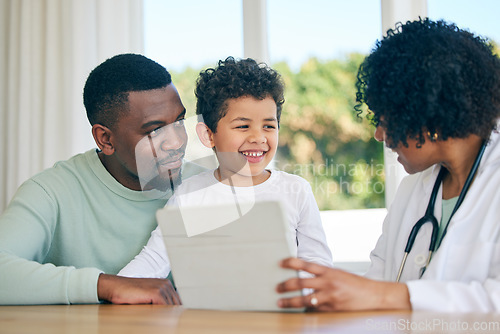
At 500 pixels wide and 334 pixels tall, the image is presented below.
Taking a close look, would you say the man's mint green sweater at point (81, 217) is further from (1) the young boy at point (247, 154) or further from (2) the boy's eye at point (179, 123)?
(2) the boy's eye at point (179, 123)

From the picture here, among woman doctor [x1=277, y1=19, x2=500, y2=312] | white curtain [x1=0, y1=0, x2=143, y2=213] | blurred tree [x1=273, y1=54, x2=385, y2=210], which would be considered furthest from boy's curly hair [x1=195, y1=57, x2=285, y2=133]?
white curtain [x1=0, y1=0, x2=143, y2=213]

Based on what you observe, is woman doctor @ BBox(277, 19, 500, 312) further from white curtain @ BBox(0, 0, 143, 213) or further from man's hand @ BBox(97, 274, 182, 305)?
white curtain @ BBox(0, 0, 143, 213)

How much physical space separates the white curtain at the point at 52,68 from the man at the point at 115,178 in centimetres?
102

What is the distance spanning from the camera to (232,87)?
177 cm

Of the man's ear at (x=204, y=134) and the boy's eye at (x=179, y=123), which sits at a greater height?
the boy's eye at (x=179, y=123)

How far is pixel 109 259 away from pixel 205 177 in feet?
1.40

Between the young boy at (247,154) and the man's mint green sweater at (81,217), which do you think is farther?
the young boy at (247,154)

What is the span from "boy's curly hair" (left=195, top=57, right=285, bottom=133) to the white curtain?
113cm

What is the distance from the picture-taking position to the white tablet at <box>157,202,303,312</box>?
913mm

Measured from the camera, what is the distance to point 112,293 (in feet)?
4.15

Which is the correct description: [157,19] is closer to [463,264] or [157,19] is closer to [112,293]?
[112,293]

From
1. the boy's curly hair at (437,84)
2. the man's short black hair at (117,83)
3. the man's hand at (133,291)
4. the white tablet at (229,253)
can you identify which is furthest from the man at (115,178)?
the boy's curly hair at (437,84)

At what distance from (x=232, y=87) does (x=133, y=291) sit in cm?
80

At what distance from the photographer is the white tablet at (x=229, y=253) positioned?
0.91m
